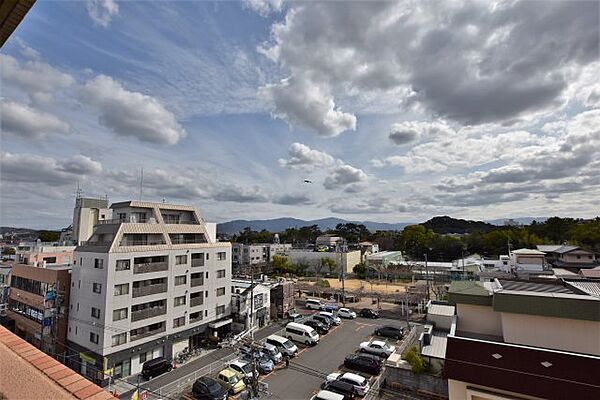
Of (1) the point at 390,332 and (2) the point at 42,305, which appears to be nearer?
(2) the point at 42,305

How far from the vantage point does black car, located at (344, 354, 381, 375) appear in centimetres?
1792

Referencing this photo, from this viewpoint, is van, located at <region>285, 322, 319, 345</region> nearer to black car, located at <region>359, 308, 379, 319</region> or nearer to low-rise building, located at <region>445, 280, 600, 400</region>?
black car, located at <region>359, 308, 379, 319</region>

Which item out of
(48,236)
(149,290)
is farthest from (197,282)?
(48,236)

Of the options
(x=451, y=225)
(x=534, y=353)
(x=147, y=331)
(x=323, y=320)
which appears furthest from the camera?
(x=451, y=225)

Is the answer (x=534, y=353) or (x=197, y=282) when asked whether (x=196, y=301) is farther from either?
(x=534, y=353)

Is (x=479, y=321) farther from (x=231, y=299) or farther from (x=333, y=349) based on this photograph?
(x=231, y=299)

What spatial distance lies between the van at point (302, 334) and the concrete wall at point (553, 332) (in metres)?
13.1

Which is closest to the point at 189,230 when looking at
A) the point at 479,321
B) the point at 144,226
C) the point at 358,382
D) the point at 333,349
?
the point at 144,226

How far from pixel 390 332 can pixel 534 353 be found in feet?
51.5

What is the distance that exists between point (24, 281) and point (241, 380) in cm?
1953

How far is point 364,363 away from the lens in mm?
18203

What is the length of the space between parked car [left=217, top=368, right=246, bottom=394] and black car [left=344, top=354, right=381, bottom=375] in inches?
250

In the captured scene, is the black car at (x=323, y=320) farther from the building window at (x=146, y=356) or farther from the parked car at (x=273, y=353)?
the building window at (x=146, y=356)

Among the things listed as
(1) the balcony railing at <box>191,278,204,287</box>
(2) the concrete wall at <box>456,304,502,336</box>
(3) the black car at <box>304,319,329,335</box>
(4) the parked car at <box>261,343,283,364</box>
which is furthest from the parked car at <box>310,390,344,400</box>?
(1) the balcony railing at <box>191,278,204,287</box>
